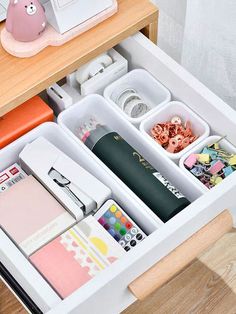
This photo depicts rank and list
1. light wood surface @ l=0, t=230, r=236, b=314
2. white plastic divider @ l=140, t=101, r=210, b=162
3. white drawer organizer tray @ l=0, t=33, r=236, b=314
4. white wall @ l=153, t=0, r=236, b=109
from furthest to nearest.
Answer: light wood surface @ l=0, t=230, r=236, b=314 → white wall @ l=153, t=0, r=236, b=109 → white plastic divider @ l=140, t=101, r=210, b=162 → white drawer organizer tray @ l=0, t=33, r=236, b=314

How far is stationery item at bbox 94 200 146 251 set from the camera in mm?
1026

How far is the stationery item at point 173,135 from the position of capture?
1137mm

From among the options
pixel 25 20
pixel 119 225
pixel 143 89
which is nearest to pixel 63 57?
pixel 25 20

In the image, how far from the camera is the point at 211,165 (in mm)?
1099

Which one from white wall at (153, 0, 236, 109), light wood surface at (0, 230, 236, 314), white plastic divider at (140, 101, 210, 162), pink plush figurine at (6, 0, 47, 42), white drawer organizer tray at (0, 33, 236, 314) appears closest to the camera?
white drawer organizer tray at (0, 33, 236, 314)

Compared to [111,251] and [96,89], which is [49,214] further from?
[96,89]

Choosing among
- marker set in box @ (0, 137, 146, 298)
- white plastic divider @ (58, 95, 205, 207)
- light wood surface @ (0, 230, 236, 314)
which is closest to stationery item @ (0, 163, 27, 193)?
marker set in box @ (0, 137, 146, 298)

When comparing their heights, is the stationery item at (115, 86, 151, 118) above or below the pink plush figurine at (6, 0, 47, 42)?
below

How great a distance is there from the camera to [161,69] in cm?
116

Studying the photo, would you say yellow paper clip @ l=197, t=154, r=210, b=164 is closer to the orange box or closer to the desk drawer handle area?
the desk drawer handle area

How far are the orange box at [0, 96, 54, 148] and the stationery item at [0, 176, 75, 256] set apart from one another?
0.33 ft

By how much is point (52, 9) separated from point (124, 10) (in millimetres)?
149

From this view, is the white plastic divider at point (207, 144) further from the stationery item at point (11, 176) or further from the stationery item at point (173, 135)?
the stationery item at point (11, 176)

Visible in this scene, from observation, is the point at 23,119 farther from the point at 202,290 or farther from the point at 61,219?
the point at 202,290
